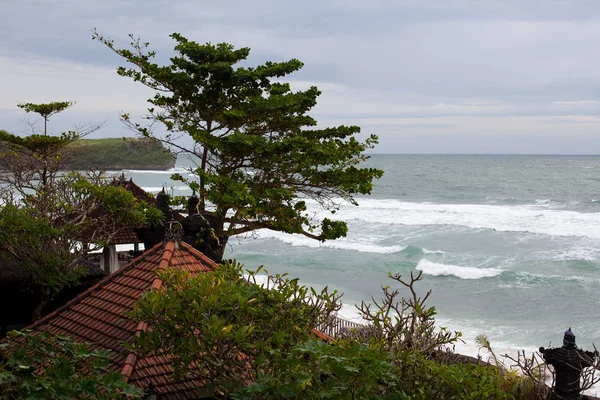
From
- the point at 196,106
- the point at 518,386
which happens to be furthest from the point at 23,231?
the point at 518,386

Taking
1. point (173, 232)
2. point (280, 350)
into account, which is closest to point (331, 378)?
point (280, 350)

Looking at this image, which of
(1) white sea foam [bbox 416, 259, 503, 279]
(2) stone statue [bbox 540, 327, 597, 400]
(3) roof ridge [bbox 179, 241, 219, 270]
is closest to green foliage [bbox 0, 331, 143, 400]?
(3) roof ridge [bbox 179, 241, 219, 270]

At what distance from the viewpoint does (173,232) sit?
24.8ft

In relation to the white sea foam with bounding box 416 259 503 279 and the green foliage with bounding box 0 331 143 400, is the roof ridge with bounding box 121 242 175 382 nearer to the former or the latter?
the green foliage with bounding box 0 331 143 400

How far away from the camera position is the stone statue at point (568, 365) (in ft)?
23.9

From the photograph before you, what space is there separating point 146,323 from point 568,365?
4.88m

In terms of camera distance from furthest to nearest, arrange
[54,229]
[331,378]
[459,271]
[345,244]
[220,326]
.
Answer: [345,244]
[459,271]
[54,229]
[220,326]
[331,378]

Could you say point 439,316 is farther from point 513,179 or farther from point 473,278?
point 513,179

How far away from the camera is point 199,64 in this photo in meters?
16.7

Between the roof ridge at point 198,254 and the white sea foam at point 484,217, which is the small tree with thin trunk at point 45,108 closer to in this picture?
the roof ridge at point 198,254

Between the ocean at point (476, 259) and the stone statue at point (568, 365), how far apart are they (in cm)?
368

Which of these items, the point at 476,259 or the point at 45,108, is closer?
the point at 45,108

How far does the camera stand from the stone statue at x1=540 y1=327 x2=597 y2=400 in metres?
7.29

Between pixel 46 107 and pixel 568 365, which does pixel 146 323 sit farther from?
pixel 46 107
